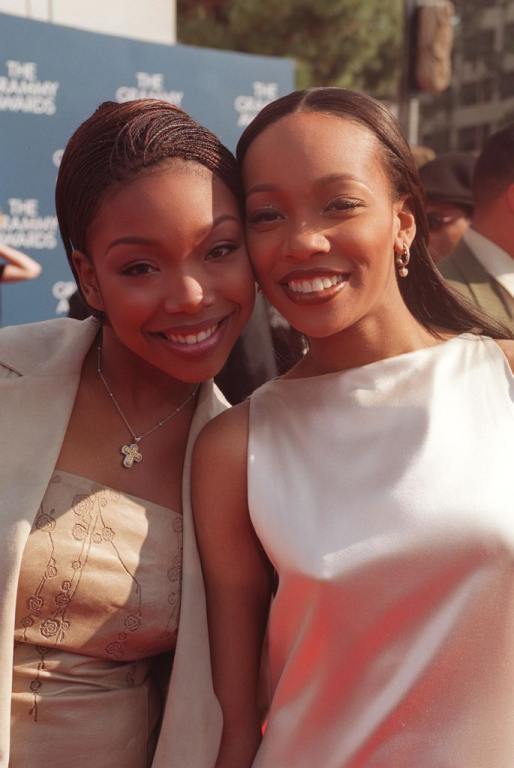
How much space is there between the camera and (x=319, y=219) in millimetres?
1861

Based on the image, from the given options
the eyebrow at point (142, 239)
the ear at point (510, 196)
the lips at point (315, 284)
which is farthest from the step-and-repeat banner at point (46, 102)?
the lips at point (315, 284)

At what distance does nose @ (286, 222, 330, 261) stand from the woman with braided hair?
4.8 inches

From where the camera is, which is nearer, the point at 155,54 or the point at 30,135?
the point at 30,135

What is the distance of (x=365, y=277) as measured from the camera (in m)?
1.89

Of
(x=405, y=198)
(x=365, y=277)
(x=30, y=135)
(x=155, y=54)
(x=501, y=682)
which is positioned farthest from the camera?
(x=155, y=54)

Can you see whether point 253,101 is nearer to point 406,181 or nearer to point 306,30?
point 406,181

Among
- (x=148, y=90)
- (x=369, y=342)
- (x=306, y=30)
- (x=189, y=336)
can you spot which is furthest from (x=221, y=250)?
(x=306, y=30)

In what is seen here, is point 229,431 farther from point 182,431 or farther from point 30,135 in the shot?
point 30,135

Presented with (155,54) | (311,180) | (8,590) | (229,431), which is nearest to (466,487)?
(229,431)

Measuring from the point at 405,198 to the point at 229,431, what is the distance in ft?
1.81

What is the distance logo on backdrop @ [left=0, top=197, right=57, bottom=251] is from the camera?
4.32 m

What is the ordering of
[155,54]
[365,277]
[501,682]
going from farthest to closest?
[155,54] → [365,277] → [501,682]

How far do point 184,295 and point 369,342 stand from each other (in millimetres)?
381

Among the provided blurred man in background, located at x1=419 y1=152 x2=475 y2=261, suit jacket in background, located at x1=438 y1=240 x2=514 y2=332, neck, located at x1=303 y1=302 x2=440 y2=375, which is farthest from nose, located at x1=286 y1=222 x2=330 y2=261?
blurred man in background, located at x1=419 y1=152 x2=475 y2=261
